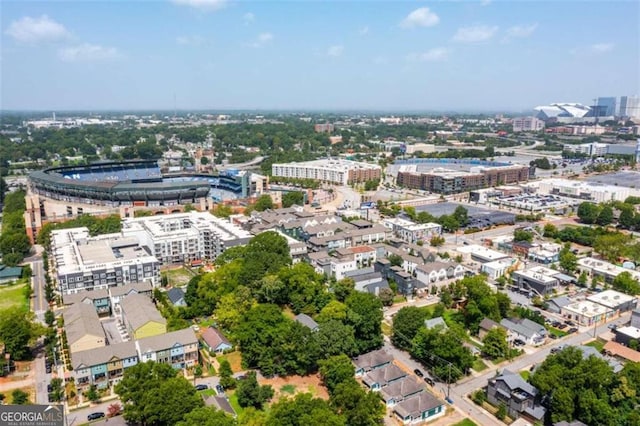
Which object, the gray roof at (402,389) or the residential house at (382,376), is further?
the residential house at (382,376)

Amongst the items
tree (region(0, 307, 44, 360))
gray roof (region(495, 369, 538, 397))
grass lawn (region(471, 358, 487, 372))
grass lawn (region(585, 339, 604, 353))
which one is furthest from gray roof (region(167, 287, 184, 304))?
grass lawn (region(585, 339, 604, 353))

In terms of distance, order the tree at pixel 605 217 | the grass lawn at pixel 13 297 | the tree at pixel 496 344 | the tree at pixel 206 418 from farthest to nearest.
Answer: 1. the tree at pixel 605 217
2. the grass lawn at pixel 13 297
3. the tree at pixel 496 344
4. the tree at pixel 206 418

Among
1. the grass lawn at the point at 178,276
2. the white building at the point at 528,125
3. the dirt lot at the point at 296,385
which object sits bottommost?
the dirt lot at the point at 296,385

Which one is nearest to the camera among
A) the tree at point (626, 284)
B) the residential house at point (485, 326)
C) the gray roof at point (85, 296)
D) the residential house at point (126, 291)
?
the residential house at point (485, 326)

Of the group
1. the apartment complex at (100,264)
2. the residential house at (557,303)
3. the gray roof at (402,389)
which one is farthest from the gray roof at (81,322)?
the residential house at (557,303)

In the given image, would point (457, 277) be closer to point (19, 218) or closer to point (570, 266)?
point (570, 266)

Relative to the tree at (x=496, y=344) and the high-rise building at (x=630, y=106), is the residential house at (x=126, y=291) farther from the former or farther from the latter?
the high-rise building at (x=630, y=106)
